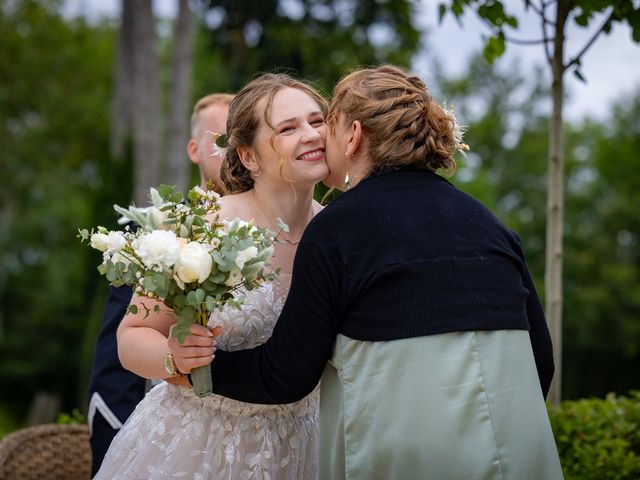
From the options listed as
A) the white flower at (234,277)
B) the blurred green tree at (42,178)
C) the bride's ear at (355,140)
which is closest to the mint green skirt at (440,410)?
the white flower at (234,277)

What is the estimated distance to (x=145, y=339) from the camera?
2.74m

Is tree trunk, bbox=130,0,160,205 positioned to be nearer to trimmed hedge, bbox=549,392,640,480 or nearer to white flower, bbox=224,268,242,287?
trimmed hedge, bbox=549,392,640,480

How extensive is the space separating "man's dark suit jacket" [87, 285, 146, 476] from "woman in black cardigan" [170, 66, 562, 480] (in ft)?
3.90

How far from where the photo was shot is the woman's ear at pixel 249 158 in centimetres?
305

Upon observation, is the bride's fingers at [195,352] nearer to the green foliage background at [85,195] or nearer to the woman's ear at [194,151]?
the woman's ear at [194,151]

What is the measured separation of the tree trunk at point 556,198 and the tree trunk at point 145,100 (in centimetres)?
1062

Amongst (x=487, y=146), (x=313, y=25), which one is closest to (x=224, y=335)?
(x=313, y=25)

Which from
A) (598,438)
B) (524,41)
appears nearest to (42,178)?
(524,41)

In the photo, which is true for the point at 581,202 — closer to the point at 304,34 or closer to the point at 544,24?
the point at 304,34

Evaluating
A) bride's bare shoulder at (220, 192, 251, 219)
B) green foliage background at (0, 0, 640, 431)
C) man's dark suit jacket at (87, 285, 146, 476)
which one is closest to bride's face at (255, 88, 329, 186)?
bride's bare shoulder at (220, 192, 251, 219)

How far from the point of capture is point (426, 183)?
2533mm

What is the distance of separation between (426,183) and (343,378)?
0.65m

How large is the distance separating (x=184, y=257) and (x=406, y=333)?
67 centimetres

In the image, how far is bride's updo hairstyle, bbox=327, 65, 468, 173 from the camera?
8.37ft
